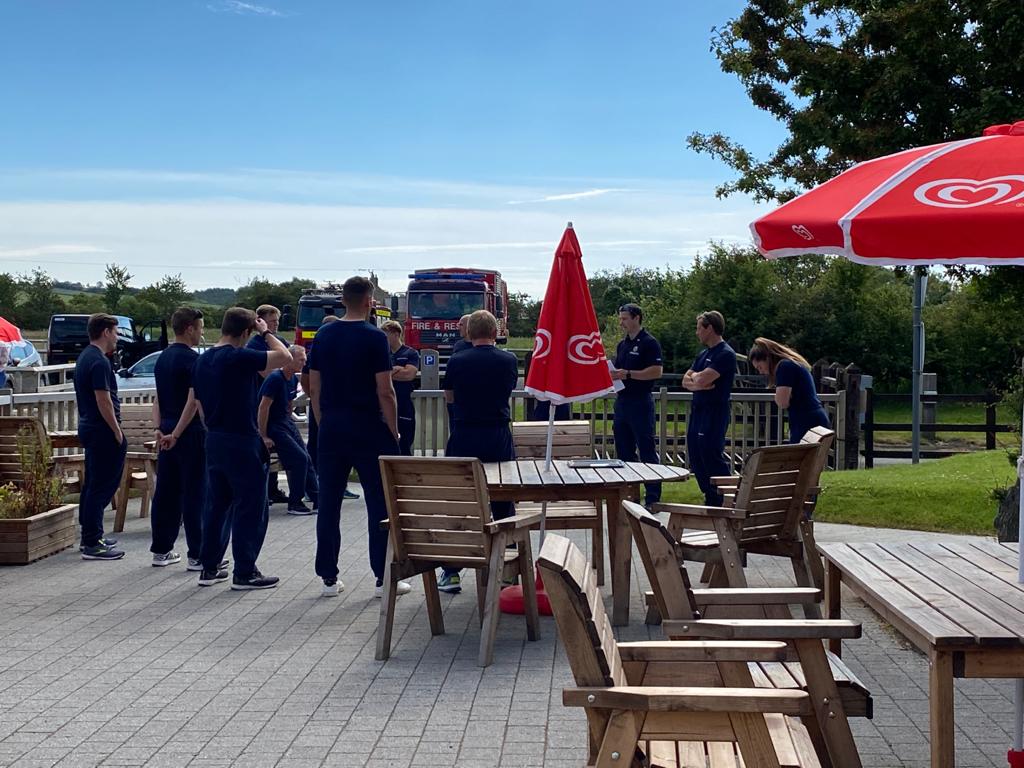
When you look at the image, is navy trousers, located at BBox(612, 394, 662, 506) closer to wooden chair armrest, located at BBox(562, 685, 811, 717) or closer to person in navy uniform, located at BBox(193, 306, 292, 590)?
person in navy uniform, located at BBox(193, 306, 292, 590)

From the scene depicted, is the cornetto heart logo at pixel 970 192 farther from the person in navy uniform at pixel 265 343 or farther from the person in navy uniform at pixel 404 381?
the person in navy uniform at pixel 404 381

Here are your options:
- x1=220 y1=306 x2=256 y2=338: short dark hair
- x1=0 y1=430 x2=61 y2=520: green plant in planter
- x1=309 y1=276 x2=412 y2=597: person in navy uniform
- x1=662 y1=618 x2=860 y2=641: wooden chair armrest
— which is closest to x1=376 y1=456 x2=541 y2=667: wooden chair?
x1=309 y1=276 x2=412 y2=597: person in navy uniform

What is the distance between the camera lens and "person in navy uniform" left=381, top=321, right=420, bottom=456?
41.0 ft

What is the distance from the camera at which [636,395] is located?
11.5 meters

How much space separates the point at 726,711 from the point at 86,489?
7.48 metres

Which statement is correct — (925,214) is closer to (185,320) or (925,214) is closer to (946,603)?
(946,603)

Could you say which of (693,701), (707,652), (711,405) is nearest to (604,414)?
(711,405)

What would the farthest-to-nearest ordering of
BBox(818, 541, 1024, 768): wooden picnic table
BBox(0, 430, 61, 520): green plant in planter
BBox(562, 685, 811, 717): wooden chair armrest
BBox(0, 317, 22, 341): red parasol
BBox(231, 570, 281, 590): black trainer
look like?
BBox(0, 317, 22, 341): red parasol
BBox(0, 430, 61, 520): green plant in planter
BBox(231, 570, 281, 590): black trainer
BBox(818, 541, 1024, 768): wooden picnic table
BBox(562, 685, 811, 717): wooden chair armrest

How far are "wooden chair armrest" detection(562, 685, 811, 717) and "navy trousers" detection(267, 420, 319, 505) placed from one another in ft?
28.8

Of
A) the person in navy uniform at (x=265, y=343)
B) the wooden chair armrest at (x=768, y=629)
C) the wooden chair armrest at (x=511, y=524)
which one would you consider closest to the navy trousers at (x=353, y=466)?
the person in navy uniform at (x=265, y=343)

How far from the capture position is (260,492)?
28.0 feet

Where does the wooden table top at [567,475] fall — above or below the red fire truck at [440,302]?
below

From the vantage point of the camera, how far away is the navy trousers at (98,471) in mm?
9500

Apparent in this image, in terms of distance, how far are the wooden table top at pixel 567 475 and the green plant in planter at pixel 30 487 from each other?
425cm
